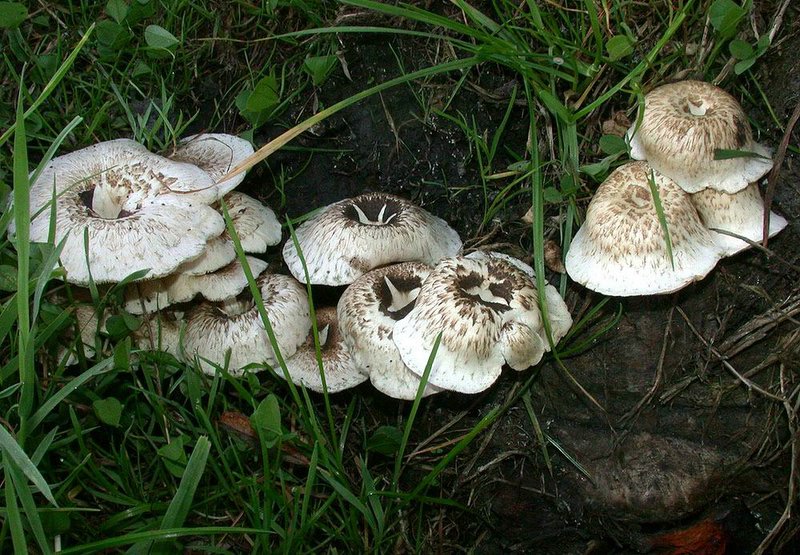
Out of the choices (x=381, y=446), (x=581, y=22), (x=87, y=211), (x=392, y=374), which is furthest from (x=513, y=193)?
(x=87, y=211)

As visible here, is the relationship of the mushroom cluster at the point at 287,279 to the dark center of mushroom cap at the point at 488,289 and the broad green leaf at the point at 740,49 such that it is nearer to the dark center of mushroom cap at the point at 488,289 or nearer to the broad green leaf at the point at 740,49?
the dark center of mushroom cap at the point at 488,289

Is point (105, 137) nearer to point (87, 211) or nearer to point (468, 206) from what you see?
point (87, 211)

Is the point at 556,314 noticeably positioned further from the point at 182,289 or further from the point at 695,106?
the point at 182,289

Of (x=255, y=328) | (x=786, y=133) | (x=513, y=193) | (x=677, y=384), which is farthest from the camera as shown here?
(x=513, y=193)

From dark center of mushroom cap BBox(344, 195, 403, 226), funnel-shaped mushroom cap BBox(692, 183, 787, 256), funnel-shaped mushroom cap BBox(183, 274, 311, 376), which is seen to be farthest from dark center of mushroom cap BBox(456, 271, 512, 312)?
funnel-shaped mushroom cap BBox(692, 183, 787, 256)

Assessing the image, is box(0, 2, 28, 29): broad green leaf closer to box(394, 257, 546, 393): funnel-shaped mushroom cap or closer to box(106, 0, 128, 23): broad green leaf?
box(106, 0, 128, 23): broad green leaf

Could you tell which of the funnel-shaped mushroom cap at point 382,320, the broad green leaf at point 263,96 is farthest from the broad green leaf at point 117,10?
the funnel-shaped mushroom cap at point 382,320
